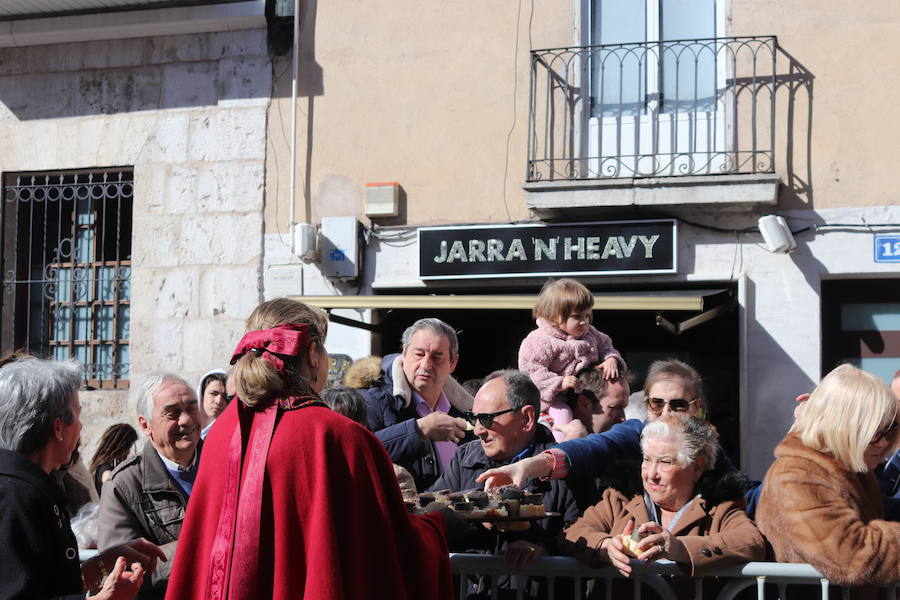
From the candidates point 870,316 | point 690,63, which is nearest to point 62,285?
point 690,63

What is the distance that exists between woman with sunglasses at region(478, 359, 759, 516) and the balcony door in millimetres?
4820

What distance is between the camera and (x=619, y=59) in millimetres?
9367

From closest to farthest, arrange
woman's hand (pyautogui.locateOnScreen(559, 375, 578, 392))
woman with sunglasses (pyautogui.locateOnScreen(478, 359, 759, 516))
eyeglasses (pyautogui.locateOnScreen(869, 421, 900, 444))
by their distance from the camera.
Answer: eyeglasses (pyautogui.locateOnScreen(869, 421, 900, 444))
woman with sunglasses (pyautogui.locateOnScreen(478, 359, 759, 516))
woman's hand (pyautogui.locateOnScreen(559, 375, 578, 392))

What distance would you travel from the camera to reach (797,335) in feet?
28.4

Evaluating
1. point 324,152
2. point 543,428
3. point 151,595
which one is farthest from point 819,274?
point 151,595

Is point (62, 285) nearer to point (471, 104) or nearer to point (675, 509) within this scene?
point (471, 104)

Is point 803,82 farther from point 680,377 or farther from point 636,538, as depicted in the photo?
point 636,538

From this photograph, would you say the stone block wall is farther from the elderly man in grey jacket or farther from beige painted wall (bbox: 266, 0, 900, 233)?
the elderly man in grey jacket

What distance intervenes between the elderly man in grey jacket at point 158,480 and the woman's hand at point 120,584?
0.72m

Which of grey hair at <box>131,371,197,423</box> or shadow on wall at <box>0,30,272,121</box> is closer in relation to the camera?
grey hair at <box>131,371,197,423</box>

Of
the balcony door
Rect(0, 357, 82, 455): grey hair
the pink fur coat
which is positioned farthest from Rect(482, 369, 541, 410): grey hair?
the balcony door

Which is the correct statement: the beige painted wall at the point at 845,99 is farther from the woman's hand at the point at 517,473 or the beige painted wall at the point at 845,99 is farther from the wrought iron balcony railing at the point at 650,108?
the woman's hand at the point at 517,473

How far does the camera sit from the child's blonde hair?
221 inches

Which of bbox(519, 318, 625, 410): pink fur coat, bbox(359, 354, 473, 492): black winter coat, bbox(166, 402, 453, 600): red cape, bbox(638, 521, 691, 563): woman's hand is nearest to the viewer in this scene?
bbox(166, 402, 453, 600): red cape
